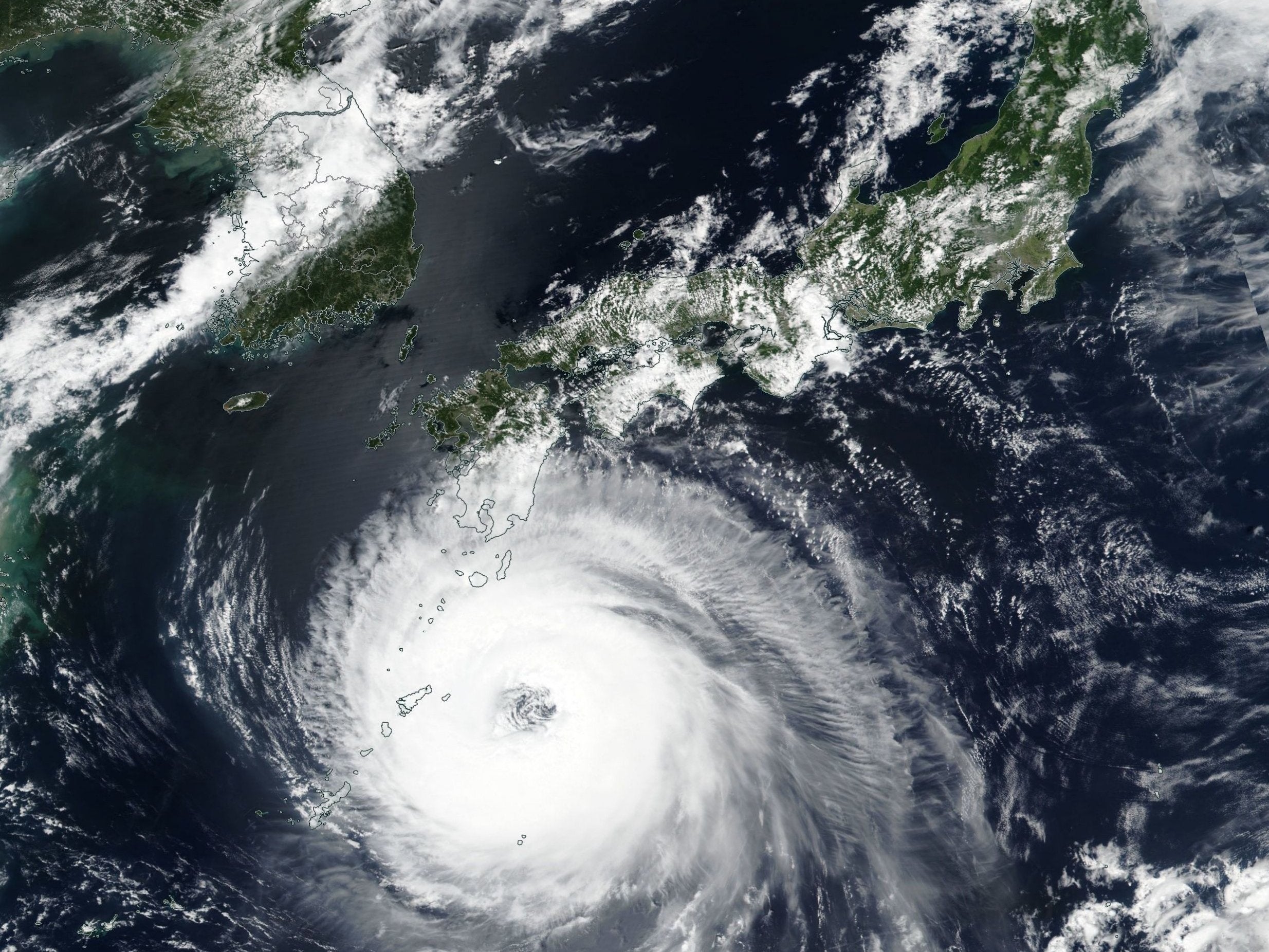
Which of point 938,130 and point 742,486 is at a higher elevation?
point 938,130

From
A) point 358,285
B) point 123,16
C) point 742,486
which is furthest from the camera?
point 123,16

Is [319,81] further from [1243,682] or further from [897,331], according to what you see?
[1243,682]

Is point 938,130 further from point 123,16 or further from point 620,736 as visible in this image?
point 123,16

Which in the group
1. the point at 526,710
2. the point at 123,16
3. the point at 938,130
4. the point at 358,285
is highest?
the point at 123,16

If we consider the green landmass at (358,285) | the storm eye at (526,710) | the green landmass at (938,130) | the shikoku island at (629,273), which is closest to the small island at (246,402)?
the shikoku island at (629,273)

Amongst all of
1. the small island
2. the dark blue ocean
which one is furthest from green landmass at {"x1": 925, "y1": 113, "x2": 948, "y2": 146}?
the small island

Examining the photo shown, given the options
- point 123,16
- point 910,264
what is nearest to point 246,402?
point 123,16
